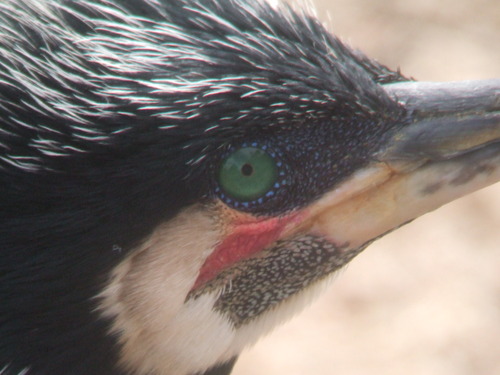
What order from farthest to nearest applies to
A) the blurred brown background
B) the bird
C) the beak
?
the blurred brown background
the beak
the bird

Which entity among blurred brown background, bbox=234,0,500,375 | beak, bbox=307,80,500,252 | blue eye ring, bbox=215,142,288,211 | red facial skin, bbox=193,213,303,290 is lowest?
blurred brown background, bbox=234,0,500,375

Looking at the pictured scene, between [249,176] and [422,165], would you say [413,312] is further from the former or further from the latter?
[249,176]

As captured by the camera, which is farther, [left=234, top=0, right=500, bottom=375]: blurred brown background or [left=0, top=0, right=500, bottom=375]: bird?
[left=234, top=0, right=500, bottom=375]: blurred brown background

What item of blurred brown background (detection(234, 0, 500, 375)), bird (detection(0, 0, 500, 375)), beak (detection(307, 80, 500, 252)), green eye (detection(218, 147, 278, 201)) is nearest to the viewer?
bird (detection(0, 0, 500, 375))

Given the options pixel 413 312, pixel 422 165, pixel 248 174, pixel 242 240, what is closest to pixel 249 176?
pixel 248 174

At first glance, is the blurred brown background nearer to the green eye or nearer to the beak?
the beak

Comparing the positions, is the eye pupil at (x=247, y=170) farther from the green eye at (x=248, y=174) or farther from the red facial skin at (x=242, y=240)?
the red facial skin at (x=242, y=240)

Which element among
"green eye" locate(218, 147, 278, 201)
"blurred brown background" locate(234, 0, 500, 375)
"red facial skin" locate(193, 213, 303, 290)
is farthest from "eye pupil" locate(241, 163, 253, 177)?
"blurred brown background" locate(234, 0, 500, 375)

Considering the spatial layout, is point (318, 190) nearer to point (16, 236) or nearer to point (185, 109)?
point (185, 109)
